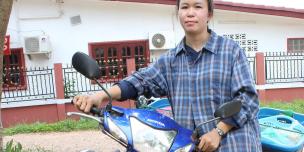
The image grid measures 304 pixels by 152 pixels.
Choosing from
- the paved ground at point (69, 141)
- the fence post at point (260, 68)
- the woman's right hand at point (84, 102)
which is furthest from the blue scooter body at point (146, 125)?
the fence post at point (260, 68)

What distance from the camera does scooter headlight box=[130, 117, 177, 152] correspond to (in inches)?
57.2

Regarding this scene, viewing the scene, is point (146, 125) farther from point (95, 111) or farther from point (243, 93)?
point (243, 93)

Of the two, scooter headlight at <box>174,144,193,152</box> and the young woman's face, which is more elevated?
the young woman's face

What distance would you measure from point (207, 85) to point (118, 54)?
29.2 ft

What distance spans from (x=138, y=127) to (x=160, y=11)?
9.30 meters

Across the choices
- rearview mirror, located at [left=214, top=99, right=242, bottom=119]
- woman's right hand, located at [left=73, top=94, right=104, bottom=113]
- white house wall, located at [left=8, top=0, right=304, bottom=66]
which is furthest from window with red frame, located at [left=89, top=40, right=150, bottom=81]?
rearview mirror, located at [left=214, top=99, right=242, bottom=119]

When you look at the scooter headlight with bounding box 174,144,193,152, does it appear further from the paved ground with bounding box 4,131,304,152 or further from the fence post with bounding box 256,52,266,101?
the fence post with bounding box 256,52,266,101

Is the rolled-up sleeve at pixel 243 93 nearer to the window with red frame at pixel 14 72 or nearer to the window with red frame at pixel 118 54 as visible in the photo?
the window with red frame at pixel 118 54

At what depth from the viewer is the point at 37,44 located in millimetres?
9719

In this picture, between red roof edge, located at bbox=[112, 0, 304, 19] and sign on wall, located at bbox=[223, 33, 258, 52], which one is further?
sign on wall, located at bbox=[223, 33, 258, 52]

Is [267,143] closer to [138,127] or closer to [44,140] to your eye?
[138,127]

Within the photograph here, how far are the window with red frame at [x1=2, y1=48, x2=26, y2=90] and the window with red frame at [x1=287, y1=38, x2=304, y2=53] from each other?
7.29 metres

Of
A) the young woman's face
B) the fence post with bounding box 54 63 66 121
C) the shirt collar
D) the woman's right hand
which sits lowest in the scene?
the fence post with bounding box 54 63 66 121

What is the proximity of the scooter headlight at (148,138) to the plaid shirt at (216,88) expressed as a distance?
0.92ft
